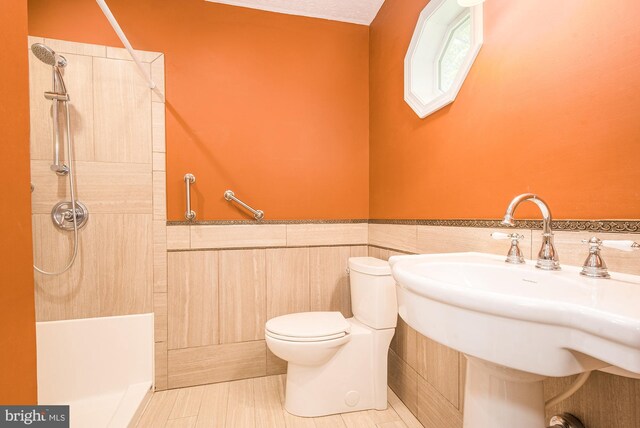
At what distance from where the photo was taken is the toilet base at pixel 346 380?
1430mm

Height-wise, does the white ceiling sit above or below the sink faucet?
above

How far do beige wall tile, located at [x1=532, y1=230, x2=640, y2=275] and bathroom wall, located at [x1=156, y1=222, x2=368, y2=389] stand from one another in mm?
1260

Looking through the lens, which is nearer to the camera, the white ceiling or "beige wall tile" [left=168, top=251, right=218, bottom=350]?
"beige wall tile" [left=168, top=251, right=218, bottom=350]

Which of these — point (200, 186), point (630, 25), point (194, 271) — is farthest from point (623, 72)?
point (194, 271)

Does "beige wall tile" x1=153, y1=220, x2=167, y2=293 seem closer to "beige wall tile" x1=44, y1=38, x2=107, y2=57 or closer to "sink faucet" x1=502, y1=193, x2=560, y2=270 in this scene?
"beige wall tile" x1=44, y1=38, x2=107, y2=57

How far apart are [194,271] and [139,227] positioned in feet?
→ 1.33

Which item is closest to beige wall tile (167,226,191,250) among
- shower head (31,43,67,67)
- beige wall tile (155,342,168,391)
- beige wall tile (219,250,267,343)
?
beige wall tile (219,250,267,343)

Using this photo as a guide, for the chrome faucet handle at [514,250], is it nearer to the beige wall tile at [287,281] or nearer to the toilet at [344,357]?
the toilet at [344,357]

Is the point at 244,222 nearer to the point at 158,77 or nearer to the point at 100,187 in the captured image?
the point at 100,187

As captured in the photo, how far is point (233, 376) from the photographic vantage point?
176 centimetres

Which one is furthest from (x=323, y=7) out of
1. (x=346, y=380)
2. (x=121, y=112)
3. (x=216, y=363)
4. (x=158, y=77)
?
(x=216, y=363)

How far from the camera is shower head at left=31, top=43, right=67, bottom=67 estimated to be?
4.22ft

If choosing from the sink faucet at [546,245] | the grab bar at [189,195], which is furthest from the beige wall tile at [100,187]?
the sink faucet at [546,245]

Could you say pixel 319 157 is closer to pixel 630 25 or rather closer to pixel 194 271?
pixel 194 271
